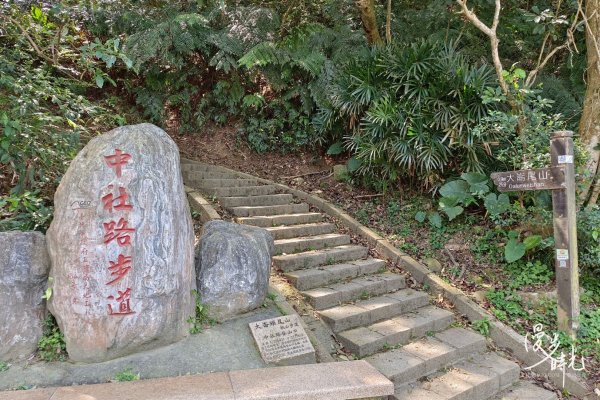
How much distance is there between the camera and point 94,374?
3150 millimetres

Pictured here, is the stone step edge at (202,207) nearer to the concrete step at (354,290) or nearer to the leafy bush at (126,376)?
the concrete step at (354,290)

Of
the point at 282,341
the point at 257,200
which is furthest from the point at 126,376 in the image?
the point at 257,200

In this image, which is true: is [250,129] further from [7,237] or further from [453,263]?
[7,237]

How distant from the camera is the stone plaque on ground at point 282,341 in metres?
3.64

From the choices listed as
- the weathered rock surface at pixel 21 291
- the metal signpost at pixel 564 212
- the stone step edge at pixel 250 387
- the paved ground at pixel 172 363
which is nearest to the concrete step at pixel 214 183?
the paved ground at pixel 172 363

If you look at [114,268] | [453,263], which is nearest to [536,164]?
[453,263]

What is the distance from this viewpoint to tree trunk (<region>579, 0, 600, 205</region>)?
554 centimetres

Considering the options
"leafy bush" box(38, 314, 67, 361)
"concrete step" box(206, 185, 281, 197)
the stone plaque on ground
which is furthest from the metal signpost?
"leafy bush" box(38, 314, 67, 361)

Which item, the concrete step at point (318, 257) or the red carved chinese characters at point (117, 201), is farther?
→ the concrete step at point (318, 257)

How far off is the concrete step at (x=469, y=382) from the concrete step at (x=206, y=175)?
474cm

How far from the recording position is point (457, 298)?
5188 millimetres

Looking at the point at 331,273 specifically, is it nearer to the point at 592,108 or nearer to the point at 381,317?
the point at 381,317

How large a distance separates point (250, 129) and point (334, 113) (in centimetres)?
212

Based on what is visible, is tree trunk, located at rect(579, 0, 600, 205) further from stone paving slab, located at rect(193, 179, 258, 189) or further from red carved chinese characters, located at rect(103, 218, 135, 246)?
red carved chinese characters, located at rect(103, 218, 135, 246)
